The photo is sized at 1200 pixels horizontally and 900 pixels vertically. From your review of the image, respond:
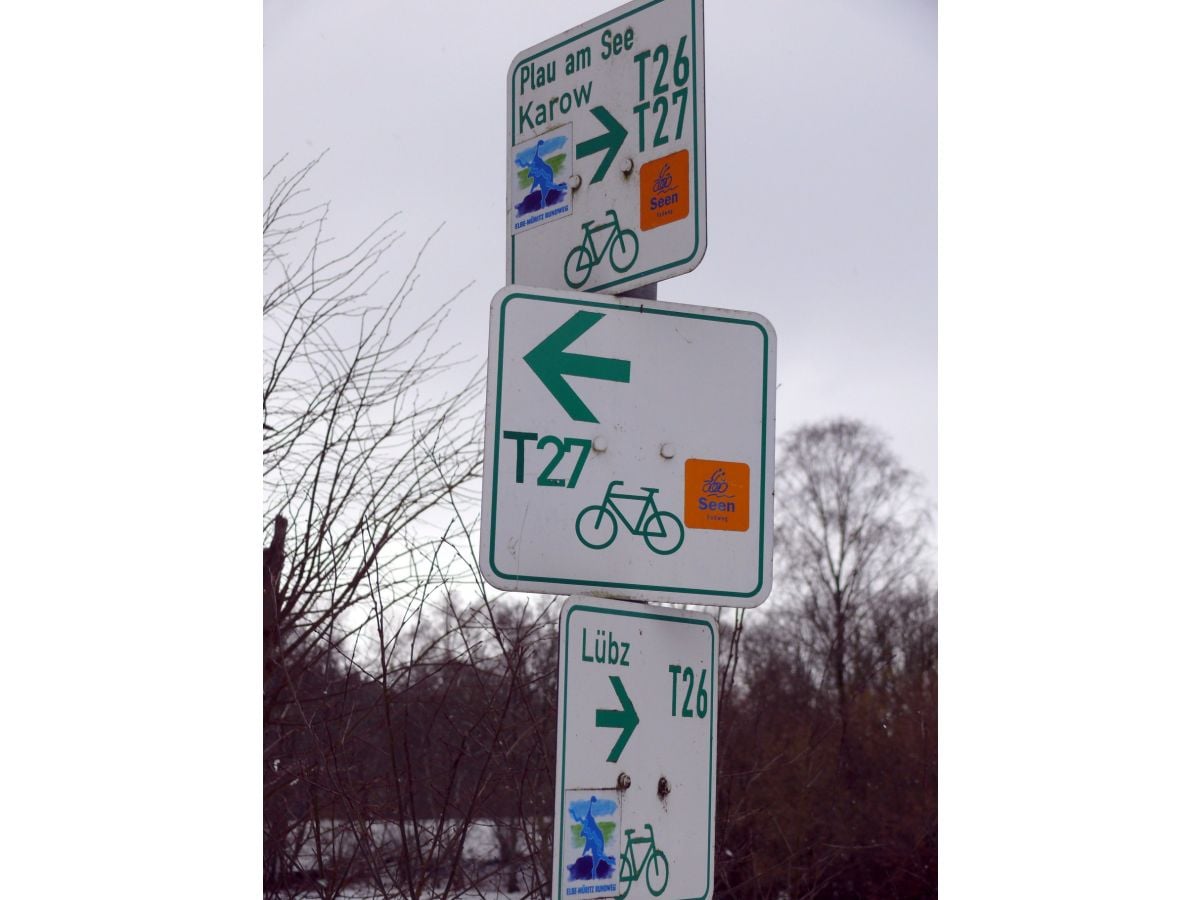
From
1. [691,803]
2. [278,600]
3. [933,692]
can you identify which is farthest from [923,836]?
[691,803]

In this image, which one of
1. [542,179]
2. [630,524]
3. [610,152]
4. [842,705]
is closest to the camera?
[630,524]

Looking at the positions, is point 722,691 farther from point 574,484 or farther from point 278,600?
point 574,484

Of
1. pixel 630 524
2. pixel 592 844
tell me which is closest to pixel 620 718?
pixel 592 844

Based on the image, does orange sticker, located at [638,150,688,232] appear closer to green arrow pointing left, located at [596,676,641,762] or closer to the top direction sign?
the top direction sign

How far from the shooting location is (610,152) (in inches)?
93.0

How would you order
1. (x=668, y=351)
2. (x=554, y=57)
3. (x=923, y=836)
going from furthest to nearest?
1. (x=923, y=836)
2. (x=554, y=57)
3. (x=668, y=351)

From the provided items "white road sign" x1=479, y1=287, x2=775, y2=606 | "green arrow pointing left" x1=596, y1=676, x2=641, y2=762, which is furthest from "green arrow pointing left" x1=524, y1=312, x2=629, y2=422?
"green arrow pointing left" x1=596, y1=676, x2=641, y2=762

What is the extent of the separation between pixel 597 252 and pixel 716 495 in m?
0.50

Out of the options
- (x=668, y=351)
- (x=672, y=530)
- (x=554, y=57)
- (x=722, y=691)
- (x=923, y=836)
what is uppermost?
(x=554, y=57)

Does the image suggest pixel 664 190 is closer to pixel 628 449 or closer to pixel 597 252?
pixel 597 252

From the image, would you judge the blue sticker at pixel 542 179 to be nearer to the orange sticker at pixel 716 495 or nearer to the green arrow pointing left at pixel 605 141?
the green arrow pointing left at pixel 605 141

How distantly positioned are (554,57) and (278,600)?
2.62 metres

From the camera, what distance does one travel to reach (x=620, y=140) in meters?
2.35

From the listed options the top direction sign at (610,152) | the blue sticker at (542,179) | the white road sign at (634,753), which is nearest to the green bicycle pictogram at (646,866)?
the white road sign at (634,753)
